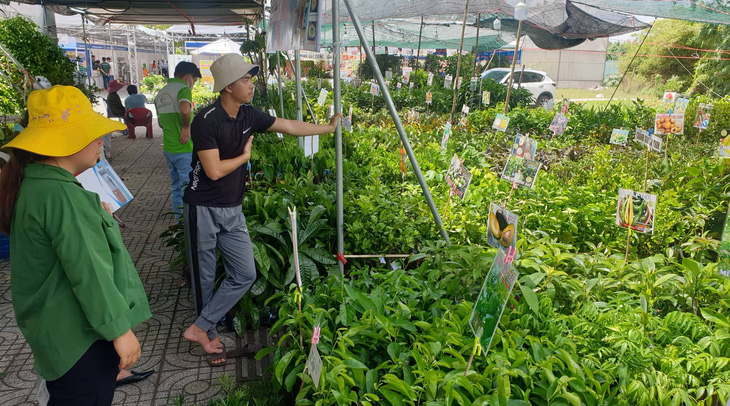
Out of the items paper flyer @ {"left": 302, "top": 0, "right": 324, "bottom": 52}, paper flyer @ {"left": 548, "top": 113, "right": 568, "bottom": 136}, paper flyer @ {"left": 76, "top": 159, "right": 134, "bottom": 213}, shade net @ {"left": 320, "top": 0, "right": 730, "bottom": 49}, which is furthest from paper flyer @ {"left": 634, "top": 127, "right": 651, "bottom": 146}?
paper flyer @ {"left": 76, "top": 159, "right": 134, "bottom": 213}

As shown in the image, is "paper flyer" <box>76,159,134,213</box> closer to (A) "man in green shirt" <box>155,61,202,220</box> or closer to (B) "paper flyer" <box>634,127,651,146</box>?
→ (A) "man in green shirt" <box>155,61,202,220</box>

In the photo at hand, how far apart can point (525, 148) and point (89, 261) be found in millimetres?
2600

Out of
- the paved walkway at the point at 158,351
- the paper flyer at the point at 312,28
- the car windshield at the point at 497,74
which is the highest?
the paper flyer at the point at 312,28

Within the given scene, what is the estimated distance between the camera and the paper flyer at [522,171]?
324 centimetres

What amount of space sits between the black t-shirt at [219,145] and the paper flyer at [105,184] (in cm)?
46

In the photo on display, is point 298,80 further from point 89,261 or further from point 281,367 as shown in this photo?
point 89,261

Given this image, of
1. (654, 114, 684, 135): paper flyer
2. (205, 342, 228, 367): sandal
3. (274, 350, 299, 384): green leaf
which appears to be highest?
(654, 114, 684, 135): paper flyer

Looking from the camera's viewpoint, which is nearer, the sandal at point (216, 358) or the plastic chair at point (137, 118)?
the sandal at point (216, 358)

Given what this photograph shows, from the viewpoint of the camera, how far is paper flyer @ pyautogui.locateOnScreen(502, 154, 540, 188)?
324cm

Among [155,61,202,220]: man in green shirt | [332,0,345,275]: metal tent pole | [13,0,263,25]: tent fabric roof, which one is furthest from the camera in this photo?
[13,0,263,25]: tent fabric roof

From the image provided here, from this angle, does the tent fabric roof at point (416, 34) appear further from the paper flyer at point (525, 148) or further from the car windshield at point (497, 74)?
the paper flyer at point (525, 148)

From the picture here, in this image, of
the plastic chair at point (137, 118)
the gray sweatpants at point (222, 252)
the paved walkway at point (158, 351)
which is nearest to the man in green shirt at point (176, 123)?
the paved walkway at point (158, 351)

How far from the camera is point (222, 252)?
318 cm

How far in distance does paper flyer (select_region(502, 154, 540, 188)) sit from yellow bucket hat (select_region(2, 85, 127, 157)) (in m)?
2.39
